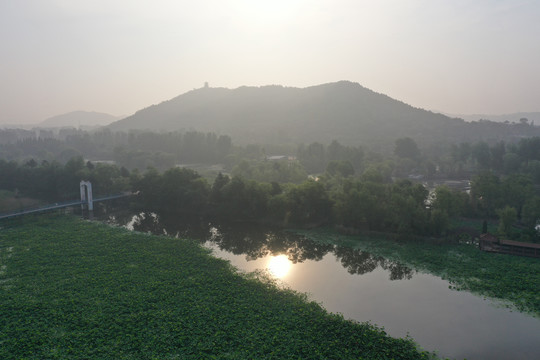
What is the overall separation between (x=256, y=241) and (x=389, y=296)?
60.4 feet

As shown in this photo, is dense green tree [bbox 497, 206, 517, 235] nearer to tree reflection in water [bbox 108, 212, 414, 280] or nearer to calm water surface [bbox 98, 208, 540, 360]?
calm water surface [bbox 98, 208, 540, 360]

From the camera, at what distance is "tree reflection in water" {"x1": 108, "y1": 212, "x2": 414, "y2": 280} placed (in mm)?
34594

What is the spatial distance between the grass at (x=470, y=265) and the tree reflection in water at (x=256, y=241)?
1453 mm

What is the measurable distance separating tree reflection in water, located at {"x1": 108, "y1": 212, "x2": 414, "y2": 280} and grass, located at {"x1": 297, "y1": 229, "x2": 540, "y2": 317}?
145 cm

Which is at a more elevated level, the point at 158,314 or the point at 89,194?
the point at 89,194

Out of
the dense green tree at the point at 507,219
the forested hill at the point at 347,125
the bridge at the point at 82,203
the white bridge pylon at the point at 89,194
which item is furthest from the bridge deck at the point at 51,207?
the forested hill at the point at 347,125

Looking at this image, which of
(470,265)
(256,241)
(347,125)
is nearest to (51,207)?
Result: (256,241)

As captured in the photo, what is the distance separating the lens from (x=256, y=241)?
42250 mm

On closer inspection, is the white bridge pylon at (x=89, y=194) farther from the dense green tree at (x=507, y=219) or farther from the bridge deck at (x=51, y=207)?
the dense green tree at (x=507, y=219)

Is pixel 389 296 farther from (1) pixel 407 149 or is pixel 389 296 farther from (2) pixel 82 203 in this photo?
(1) pixel 407 149

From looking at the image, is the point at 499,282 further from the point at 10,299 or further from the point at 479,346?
the point at 10,299

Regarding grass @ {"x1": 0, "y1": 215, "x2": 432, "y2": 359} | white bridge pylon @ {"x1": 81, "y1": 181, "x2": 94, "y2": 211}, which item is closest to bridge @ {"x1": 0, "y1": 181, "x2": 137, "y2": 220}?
white bridge pylon @ {"x1": 81, "y1": 181, "x2": 94, "y2": 211}

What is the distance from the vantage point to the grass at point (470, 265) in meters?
26.5

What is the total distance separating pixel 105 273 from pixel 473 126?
191800mm
